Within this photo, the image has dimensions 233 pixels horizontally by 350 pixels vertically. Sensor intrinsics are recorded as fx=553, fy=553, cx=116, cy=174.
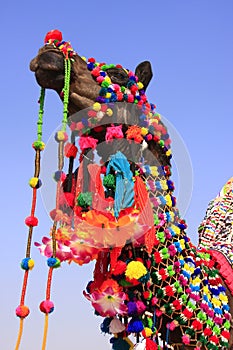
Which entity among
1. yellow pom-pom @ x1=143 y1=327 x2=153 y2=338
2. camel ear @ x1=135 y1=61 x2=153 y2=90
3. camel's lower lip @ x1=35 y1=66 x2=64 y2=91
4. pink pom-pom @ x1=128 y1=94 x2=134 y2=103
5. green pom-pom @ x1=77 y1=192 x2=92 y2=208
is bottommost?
yellow pom-pom @ x1=143 y1=327 x2=153 y2=338

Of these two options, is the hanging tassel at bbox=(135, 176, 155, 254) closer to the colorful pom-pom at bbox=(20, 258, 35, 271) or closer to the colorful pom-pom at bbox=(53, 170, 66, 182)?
the colorful pom-pom at bbox=(53, 170, 66, 182)

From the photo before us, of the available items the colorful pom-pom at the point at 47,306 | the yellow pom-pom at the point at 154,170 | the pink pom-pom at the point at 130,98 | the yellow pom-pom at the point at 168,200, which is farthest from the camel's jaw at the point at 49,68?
the colorful pom-pom at the point at 47,306

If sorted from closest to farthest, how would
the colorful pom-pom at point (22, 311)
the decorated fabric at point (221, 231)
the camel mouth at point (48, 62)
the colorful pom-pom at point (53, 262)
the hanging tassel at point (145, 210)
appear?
the colorful pom-pom at point (22, 311)
the colorful pom-pom at point (53, 262)
the hanging tassel at point (145, 210)
the camel mouth at point (48, 62)
the decorated fabric at point (221, 231)

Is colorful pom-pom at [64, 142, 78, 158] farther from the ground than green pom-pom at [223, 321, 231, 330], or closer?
farther from the ground

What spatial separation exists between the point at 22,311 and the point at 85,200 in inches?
27.3

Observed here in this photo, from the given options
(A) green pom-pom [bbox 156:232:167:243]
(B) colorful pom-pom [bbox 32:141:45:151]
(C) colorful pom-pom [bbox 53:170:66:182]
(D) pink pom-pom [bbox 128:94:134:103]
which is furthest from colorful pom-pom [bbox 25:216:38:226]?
(D) pink pom-pom [bbox 128:94:134:103]

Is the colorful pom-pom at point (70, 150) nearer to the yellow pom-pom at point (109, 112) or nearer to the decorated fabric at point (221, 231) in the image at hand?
the yellow pom-pom at point (109, 112)

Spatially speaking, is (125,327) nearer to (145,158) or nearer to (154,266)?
(154,266)

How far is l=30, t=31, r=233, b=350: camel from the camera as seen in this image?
3023 millimetres

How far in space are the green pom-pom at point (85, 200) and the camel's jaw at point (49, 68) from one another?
0.67 m

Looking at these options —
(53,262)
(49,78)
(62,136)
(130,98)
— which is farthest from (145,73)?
(53,262)

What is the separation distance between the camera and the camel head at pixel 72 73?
3186 mm

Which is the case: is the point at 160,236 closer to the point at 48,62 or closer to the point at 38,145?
the point at 38,145

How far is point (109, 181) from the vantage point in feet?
10.2
